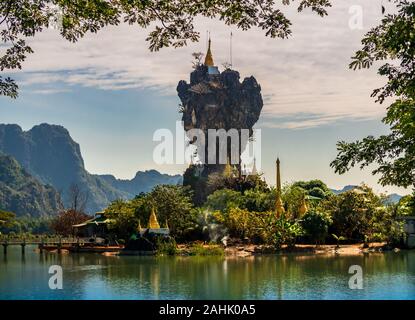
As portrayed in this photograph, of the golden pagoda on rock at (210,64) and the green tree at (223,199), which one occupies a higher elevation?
the golden pagoda on rock at (210,64)

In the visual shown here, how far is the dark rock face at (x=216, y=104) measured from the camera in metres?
59.7

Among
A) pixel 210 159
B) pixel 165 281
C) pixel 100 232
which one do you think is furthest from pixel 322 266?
pixel 210 159

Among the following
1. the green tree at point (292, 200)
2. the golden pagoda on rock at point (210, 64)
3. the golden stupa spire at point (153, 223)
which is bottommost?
the golden stupa spire at point (153, 223)

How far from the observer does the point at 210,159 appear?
191 feet

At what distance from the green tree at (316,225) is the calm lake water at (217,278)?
11.3 ft

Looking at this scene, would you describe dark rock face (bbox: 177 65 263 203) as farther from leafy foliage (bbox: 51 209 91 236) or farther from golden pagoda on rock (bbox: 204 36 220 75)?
leafy foliage (bbox: 51 209 91 236)

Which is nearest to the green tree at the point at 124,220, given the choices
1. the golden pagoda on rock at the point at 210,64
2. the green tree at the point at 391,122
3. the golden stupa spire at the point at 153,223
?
the golden stupa spire at the point at 153,223

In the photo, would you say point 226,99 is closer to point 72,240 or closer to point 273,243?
point 72,240

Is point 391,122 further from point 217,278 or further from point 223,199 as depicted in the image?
point 223,199

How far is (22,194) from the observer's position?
14425 cm

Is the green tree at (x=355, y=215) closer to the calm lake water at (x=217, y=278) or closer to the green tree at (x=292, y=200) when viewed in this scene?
the green tree at (x=292, y=200)

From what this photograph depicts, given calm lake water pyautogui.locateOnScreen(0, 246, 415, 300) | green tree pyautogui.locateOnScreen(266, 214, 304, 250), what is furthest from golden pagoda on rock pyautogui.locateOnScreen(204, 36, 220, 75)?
calm lake water pyautogui.locateOnScreen(0, 246, 415, 300)

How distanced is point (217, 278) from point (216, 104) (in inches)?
1658

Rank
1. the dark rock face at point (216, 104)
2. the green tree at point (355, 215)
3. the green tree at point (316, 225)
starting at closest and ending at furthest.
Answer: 1. the green tree at point (316, 225)
2. the green tree at point (355, 215)
3. the dark rock face at point (216, 104)
